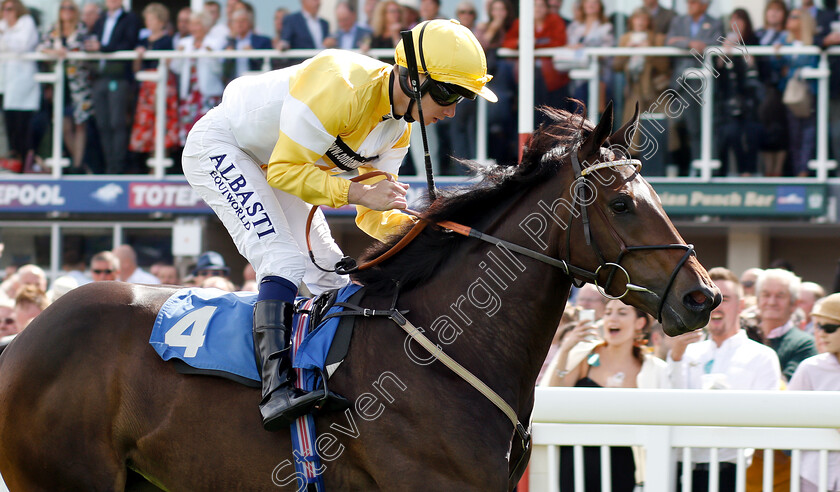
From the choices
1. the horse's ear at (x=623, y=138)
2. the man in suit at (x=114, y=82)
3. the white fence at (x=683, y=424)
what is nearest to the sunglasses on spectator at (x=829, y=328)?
the white fence at (x=683, y=424)

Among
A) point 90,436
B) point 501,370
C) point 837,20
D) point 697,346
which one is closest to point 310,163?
point 501,370

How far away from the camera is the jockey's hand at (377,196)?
3172 mm

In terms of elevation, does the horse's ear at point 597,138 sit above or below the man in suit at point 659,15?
below

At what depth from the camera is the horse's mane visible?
321cm

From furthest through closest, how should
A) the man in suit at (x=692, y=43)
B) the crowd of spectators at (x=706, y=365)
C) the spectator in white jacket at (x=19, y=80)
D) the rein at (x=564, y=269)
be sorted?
1. the spectator in white jacket at (x=19, y=80)
2. the man in suit at (x=692, y=43)
3. the crowd of spectators at (x=706, y=365)
4. the rein at (x=564, y=269)

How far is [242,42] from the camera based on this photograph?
971 centimetres

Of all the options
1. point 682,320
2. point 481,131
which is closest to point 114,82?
point 481,131

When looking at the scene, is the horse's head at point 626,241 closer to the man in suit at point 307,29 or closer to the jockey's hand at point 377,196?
the jockey's hand at point 377,196

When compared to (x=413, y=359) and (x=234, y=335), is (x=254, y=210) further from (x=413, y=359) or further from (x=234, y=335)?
(x=413, y=359)

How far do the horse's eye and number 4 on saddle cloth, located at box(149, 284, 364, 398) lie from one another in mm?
923

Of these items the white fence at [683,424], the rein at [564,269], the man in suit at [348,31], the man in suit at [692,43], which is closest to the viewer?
the rein at [564,269]

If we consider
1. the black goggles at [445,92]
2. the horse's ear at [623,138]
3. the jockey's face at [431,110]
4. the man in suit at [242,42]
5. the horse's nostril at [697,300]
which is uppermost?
the man in suit at [242,42]

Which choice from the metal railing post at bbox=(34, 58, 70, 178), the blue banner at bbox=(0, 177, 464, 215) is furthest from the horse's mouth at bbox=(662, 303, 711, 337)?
the metal railing post at bbox=(34, 58, 70, 178)

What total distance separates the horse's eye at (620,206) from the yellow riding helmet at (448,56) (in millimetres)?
551
